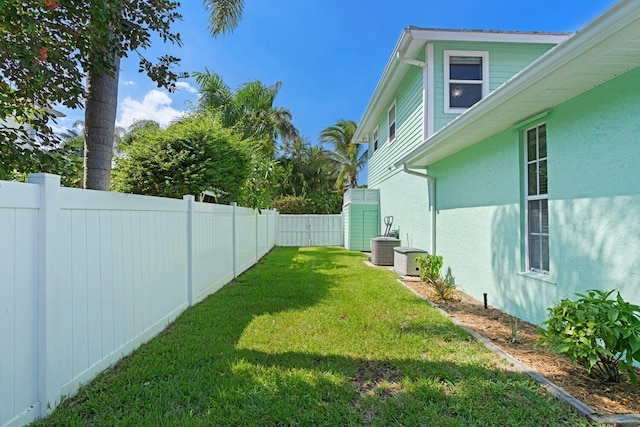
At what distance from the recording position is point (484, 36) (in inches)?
310

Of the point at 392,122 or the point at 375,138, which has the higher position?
the point at 375,138

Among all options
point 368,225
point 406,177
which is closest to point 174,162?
point 406,177

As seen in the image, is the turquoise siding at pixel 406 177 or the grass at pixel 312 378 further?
the turquoise siding at pixel 406 177

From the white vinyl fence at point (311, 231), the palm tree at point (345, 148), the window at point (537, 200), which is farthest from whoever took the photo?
the palm tree at point (345, 148)

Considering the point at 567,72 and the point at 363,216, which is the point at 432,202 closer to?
the point at 567,72

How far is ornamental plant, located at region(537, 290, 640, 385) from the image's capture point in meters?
2.49

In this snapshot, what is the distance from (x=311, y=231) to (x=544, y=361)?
13779 mm

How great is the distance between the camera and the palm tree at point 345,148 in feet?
75.7

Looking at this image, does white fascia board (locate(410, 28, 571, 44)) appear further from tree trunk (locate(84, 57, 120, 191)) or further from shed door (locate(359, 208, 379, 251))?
shed door (locate(359, 208, 379, 251))

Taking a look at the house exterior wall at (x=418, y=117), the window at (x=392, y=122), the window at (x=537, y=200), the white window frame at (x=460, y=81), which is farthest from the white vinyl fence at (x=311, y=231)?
the window at (x=537, y=200)

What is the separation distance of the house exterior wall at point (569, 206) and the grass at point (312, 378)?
1171 mm

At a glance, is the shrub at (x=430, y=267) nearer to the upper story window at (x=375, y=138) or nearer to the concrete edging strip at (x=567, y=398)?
the concrete edging strip at (x=567, y=398)

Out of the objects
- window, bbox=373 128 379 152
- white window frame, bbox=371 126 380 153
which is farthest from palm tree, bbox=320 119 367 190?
window, bbox=373 128 379 152

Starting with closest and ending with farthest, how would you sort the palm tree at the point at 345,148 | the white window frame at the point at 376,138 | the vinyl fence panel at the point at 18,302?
the vinyl fence panel at the point at 18,302 → the white window frame at the point at 376,138 → the palm tree at the point at 345,148
